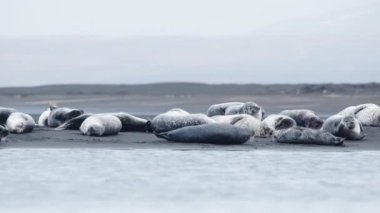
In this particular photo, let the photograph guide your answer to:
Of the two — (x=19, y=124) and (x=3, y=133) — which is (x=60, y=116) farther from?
(x=3, y=133)

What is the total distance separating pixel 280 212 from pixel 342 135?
21.9 ft

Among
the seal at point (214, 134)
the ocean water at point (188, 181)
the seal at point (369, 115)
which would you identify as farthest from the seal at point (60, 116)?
the seal at point (369, 115)

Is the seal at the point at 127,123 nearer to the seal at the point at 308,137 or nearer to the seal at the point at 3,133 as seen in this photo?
the seal at the point at 3,133

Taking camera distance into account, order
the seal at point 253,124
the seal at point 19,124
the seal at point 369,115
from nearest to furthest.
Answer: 1. the seal at point 253,124
2. the seal at point 19,124
3. the seal at point 369,115

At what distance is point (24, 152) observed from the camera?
35.4 ft

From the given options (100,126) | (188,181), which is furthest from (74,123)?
(188,181)

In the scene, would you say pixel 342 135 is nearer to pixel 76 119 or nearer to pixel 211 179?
pixel 76 119

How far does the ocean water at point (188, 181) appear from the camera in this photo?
662 centimetres

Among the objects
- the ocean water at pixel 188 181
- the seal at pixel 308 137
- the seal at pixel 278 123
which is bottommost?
the ocean water at pixel 188 181

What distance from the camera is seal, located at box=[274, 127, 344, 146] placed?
12.0 metres

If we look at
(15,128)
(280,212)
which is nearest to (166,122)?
(15,128)

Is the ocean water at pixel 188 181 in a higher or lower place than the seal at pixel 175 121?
lower

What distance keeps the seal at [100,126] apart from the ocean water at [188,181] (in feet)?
6.86

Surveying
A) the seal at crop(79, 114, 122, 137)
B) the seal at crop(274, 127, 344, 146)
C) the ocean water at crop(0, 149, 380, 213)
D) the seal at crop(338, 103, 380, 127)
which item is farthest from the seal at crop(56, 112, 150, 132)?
the seal at crop(338, 103, 380, 127)
